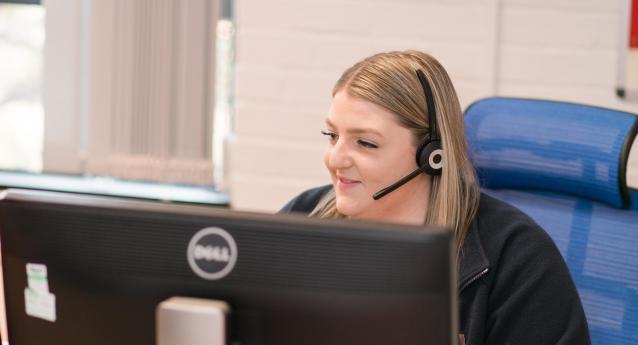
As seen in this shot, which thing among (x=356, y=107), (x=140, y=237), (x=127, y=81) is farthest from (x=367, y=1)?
(x=140, y=237)

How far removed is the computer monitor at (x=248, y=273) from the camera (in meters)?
1.01

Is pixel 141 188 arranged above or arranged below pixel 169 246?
below

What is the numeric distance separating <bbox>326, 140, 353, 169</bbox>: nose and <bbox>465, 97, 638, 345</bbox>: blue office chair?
1.01 feet

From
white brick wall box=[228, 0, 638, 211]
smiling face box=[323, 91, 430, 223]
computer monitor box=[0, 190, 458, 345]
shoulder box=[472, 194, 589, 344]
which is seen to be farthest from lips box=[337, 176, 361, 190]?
white brick wall box=[228, 0, 638, 211]

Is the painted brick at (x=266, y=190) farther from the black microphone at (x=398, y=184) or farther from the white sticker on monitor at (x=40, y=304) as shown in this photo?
the white sticker on monitor at (x=40, y=304)

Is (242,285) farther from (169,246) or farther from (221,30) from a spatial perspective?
(221,30)

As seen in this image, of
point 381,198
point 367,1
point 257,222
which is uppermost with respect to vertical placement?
point 367,1

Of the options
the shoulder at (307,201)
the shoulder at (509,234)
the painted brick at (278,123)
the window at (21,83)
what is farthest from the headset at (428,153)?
the window at (21,83)

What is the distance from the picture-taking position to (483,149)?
6.27 feet

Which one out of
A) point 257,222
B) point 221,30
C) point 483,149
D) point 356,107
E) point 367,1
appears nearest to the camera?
point 257,222

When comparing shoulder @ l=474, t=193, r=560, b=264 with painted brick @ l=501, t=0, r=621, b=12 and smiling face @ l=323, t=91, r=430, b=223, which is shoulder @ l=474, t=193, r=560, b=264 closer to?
smiling face @ l=323, t=91, r=430, b=223

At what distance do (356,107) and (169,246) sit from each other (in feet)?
2.22

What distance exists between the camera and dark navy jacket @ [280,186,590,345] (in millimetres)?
1562

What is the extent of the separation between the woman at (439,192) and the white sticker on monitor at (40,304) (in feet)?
2.15
